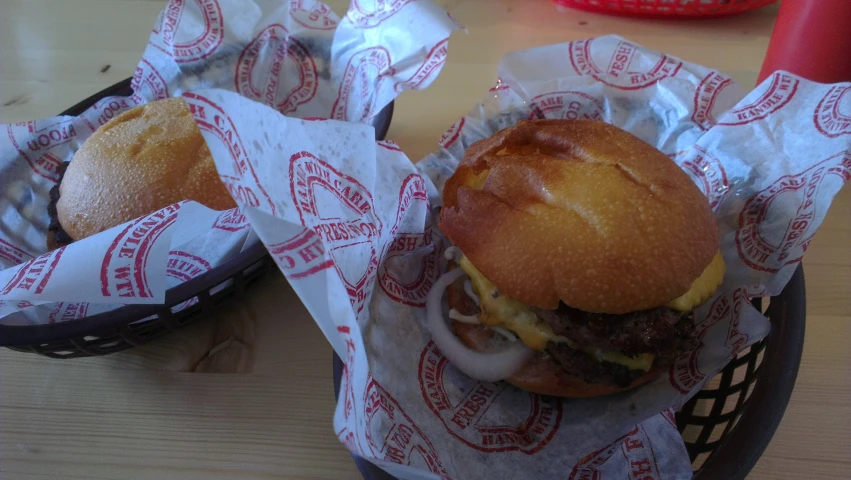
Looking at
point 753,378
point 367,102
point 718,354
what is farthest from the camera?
point 367,102

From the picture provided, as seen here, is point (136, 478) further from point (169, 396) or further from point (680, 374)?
Answer: point (680, 374)

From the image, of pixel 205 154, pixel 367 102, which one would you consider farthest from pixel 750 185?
pixel 205 154

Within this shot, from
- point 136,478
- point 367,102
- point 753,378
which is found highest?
point 367,102

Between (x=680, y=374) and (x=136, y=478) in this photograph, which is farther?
(x=680, y=374)

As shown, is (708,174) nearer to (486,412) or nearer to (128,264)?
(486,412)

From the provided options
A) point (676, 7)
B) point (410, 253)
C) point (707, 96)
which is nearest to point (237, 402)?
point (410, 253)

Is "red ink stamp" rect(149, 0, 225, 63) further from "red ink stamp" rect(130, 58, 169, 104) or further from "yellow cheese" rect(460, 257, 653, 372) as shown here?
"yellow cheese" rect(460, 257, 653, 372)

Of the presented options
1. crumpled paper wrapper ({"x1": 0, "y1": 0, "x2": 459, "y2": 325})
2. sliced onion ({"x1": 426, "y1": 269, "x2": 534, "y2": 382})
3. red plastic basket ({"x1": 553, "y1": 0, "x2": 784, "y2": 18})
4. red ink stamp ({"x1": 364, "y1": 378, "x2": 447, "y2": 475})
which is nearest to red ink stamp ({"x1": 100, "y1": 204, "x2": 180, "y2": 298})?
crumpled paper wrapper ({"x1": 0, "y1": 0, "x2": 459, "y2": 325})
